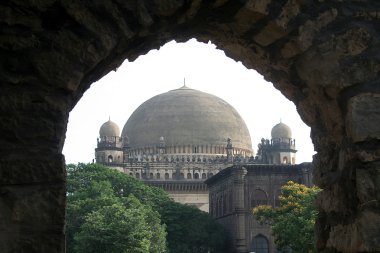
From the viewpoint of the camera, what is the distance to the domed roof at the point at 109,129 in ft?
222

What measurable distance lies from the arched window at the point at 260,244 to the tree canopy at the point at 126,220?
6.91ft

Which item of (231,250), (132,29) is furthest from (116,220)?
(132,29)

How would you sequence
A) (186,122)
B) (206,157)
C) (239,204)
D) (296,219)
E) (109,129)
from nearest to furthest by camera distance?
(296,219)
(239,204)
(206,157)
(109,129)
(186,122)

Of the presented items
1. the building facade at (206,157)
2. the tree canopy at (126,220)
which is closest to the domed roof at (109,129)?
the building facade at (206,157)

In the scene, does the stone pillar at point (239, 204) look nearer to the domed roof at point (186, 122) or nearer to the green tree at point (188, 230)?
the green tree at point (188, 230)

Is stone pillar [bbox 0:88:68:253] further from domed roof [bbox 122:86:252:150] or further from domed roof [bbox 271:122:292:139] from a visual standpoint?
domed roof [bbox 271:122:292:139]

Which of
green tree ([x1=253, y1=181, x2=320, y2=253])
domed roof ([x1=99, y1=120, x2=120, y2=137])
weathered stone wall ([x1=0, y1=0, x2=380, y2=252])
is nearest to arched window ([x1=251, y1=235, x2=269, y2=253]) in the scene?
green tree ([x1=253, y1=181, x2=320, y2=253])

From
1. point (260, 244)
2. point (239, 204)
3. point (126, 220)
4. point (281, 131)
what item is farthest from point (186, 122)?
point (126, 220)

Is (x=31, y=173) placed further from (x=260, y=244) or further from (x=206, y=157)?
(x=206, y=157)

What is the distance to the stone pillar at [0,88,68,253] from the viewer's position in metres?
3.77

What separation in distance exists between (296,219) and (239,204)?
2390 centimetres

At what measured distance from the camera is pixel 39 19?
12.8 ft

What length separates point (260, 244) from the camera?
50.6 metres

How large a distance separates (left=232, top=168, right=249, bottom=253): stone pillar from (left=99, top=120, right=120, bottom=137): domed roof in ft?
66.5
